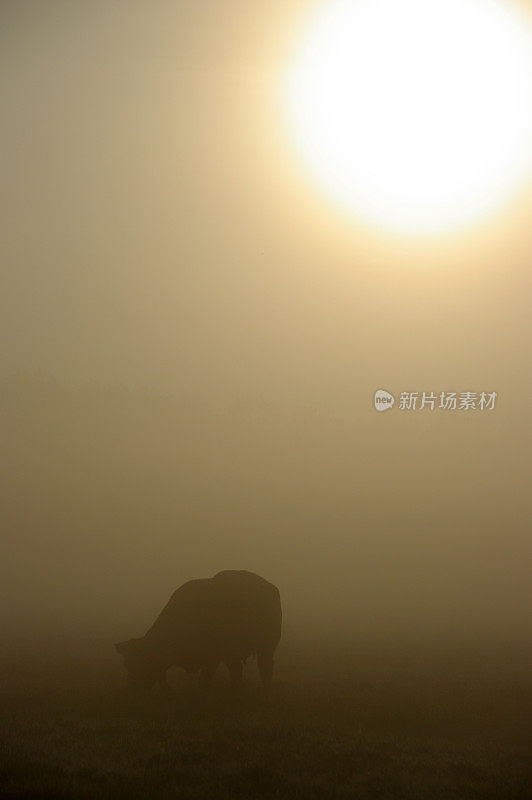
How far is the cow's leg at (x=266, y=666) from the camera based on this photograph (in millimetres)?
2842

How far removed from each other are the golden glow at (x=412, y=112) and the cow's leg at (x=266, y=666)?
1458 millimetres

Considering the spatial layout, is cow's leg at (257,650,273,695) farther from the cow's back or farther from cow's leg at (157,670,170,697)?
cow's leg at (157,670,170,697)

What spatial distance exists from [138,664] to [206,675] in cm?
22

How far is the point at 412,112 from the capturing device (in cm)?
292

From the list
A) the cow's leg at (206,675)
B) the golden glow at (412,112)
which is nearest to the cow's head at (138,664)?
the cow's leg at (206,675)

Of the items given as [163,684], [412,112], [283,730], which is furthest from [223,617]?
[412,112]

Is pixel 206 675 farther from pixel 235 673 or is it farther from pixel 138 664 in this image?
pixel 138 664

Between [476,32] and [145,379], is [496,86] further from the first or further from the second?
[145,379]

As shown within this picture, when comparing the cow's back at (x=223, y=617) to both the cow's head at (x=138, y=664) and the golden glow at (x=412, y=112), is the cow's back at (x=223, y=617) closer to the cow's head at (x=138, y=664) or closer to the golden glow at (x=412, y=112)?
the cow's head at (x=138, y=664)

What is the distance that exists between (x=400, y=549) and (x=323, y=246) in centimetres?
103

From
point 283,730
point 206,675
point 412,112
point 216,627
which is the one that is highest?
point 412,112

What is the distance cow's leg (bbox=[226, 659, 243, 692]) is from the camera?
2830mm

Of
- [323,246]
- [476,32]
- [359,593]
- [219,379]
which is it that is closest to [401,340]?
[323,246]

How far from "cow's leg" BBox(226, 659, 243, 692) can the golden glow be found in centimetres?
151
